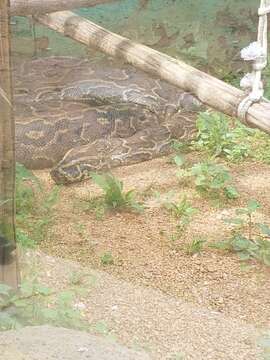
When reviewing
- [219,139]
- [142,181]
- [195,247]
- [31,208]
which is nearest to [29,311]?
[195,247]

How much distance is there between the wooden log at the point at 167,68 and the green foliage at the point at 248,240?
0.63 metres

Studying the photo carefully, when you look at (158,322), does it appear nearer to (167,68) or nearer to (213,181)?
(167,68)

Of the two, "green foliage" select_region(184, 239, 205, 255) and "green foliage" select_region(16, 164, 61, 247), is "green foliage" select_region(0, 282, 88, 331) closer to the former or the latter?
"green foliage" select_region(16, 164, 61, 247)

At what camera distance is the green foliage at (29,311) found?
265 centimetres

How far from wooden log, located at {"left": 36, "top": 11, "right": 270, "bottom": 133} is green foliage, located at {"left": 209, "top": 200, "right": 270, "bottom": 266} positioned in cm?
63

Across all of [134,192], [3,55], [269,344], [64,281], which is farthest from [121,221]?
[3,55]

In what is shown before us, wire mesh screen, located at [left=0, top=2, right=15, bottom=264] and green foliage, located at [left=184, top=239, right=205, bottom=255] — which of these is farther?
green foliage, located at [left=184, top=239, right=205, bottom=255]

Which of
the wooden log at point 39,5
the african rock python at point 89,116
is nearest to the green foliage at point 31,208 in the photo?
the african rock python at point 89,116

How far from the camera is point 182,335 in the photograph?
3547 mm

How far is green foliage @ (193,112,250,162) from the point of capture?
6160 millimetres

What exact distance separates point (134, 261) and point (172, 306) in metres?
0.63

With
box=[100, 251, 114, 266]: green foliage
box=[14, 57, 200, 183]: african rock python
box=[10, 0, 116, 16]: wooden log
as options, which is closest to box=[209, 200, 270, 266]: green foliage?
box=[100, 251, 114, 266]: green foliage

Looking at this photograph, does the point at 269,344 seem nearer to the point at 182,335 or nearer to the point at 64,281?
the point at 182,335

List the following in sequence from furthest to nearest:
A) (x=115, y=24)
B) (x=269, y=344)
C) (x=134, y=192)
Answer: (x=115, y=24)
(x=134, y=192)
(x=269, y=344)
